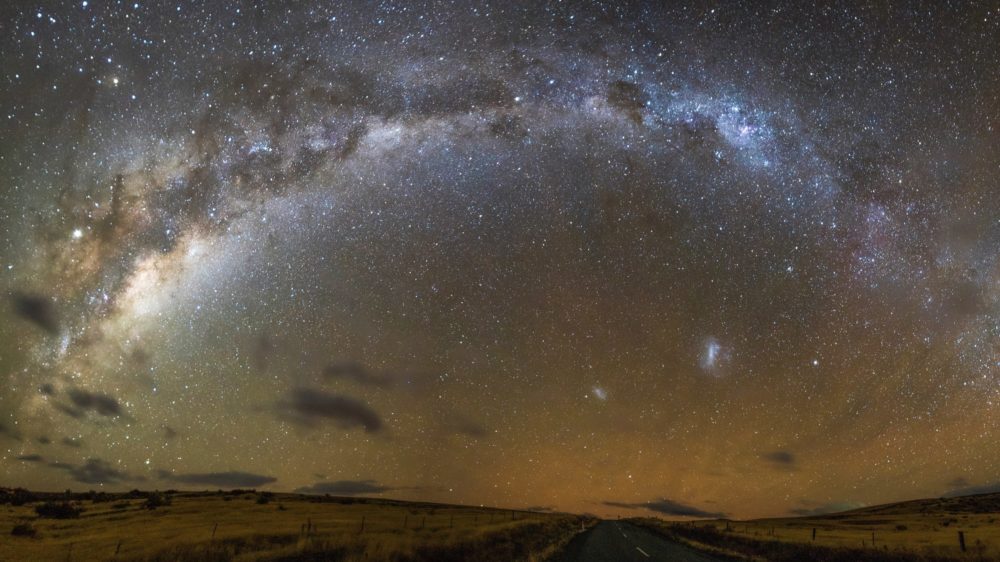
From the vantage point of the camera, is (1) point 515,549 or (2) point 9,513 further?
(2) point 9,513

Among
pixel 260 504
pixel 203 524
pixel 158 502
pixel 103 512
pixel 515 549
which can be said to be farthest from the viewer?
pixel 260 504

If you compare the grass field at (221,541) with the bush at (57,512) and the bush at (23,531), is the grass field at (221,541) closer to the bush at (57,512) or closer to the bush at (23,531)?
the bush at (23,531)

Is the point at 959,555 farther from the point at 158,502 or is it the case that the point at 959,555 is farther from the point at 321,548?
the point at 158,502

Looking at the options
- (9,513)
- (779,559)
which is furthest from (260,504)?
(779,559)

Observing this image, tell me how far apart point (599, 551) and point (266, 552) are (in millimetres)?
14891

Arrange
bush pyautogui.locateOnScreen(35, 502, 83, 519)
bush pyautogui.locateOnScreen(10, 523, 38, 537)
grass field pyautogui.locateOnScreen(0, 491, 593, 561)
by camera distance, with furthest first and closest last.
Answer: bush pyautogui.locateOnScreen(35, 502, 83, 519) → bush pyautogui.locateOnScreen(10, 523, 38, 537) → grass field pyautogui.locateOnScreen(0, 491, 593, 561)

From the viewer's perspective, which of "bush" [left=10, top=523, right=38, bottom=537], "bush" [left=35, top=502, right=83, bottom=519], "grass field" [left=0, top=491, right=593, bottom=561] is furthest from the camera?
"bush" [left=35, top=502, right=83, bottom=519]

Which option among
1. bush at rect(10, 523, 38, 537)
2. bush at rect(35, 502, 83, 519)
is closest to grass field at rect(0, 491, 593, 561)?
bush at rect(10, 523, 38, 537)

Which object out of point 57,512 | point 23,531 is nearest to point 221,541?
point 23,531

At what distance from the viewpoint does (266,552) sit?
2397cm

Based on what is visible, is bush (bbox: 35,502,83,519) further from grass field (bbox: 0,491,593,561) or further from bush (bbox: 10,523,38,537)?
bush (bbox: 10,523,38,537)

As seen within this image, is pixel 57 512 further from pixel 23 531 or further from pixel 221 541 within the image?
pixel 221 541

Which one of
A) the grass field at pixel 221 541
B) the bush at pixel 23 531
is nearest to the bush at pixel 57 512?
the grass field at pixel 221 541

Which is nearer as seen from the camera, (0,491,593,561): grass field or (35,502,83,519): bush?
(0,491,593,561): grass field
